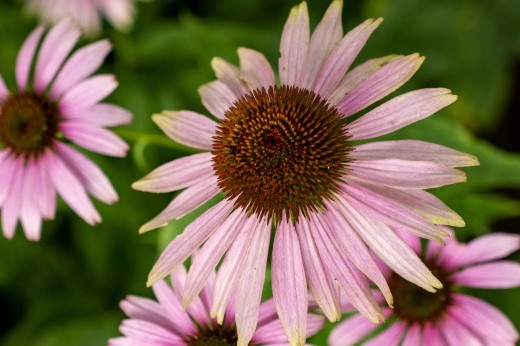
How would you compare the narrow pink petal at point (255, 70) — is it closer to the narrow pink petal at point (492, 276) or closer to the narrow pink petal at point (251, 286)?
the narrow pink petal at point (251, 286)

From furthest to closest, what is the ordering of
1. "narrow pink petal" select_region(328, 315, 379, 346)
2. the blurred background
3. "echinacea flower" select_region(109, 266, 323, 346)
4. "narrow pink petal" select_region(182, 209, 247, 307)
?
the blurred background, "narrow pink petal" select_region(328, 315, 379, 346), "echinacea flower" select_region(109, 266, 323, 346), "narrow pink petal" select_region(182, 209, 247, 307)


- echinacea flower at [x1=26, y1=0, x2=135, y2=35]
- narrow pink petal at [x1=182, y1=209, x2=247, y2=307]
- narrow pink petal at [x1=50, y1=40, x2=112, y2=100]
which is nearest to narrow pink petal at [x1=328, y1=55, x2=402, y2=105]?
narrow pink petal at [x1=182, y1=209, x2=247, y2=307]

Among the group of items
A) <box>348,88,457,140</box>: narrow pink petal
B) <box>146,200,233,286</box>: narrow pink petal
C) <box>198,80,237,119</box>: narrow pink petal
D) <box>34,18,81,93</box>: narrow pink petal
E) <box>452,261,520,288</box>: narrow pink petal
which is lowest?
<box>452,261,520,288</box>: narrow pink petal

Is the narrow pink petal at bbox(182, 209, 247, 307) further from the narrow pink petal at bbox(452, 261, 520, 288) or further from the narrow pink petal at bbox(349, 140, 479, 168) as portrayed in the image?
the narrow pink petal at bbox(452, 261, 520, 288)

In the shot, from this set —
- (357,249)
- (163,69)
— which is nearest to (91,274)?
(163,69)

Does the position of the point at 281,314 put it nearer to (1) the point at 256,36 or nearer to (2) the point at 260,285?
(2) the point at 260,285

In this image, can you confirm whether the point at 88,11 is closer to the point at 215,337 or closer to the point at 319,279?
the point at 215,337
